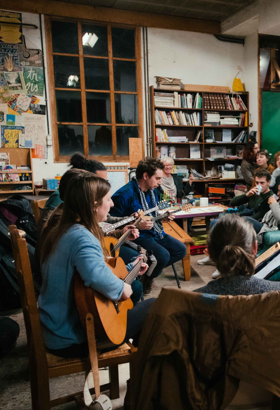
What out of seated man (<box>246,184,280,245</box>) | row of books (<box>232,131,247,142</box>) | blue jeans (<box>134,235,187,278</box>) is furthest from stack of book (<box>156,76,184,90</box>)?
blue jeans (<box>134,235,187,278</box>)

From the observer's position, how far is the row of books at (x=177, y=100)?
217 inches

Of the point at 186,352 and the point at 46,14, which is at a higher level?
the point at 46,14

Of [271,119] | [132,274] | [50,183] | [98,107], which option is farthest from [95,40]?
[132,274]

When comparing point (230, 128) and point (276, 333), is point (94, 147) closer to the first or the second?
point (230, 128)

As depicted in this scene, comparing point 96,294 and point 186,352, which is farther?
point 96,294

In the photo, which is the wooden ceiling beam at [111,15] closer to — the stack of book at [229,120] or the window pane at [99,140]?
the stack of book at [229,120]

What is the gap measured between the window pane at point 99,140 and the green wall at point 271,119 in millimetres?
2956

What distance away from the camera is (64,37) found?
5.13m

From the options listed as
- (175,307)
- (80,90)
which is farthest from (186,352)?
(80,90)

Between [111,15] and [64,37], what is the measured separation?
905 millimetres

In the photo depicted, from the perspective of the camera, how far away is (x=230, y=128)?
6.15 meters

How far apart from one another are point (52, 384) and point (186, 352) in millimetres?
1280

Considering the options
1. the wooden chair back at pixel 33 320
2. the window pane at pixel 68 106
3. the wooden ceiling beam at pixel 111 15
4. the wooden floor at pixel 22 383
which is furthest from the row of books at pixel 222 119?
the wooden chair back at pixel 33 320

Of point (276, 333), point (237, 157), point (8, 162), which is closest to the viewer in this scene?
point (276, 333)
